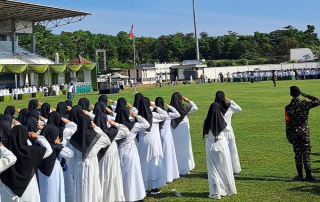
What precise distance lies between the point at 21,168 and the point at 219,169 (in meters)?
3.21

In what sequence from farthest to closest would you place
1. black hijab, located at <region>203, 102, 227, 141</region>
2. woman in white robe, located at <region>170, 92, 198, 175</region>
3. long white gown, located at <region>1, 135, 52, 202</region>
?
woman in white robe, located at <region>170, 92, 198, 175</region> → black hijab, located at <region>203, 102, 227, 141</region> → long white gown, located at <region>1, 135, 52, 202</region>

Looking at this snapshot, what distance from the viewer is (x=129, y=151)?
6.51 m

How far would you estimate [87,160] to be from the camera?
5.84 metres

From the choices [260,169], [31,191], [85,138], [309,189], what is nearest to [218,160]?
[309,189]

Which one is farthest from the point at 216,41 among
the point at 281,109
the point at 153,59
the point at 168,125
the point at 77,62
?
the point at 168,125

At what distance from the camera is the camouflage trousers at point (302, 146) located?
7.27 metres

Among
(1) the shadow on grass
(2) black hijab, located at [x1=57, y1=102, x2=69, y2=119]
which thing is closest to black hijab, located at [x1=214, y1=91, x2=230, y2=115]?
(1) the shadow on grass

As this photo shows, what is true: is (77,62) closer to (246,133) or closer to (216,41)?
(246,133)

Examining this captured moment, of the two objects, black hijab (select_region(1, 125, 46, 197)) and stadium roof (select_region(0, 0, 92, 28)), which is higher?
stadium roof (select_region(0, 0, 92, 28))

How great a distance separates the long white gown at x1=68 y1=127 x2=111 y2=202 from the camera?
5.82m

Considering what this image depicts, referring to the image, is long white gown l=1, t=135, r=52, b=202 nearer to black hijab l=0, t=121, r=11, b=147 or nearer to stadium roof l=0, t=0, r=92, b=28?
black hijab l=0, t=121, r=11, b=147

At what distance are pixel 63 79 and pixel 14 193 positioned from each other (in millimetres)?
39608

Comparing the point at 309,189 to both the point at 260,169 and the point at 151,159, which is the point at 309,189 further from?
the point at 151,159

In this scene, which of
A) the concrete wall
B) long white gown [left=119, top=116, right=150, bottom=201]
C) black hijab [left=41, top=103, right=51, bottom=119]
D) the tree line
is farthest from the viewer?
the tree line
